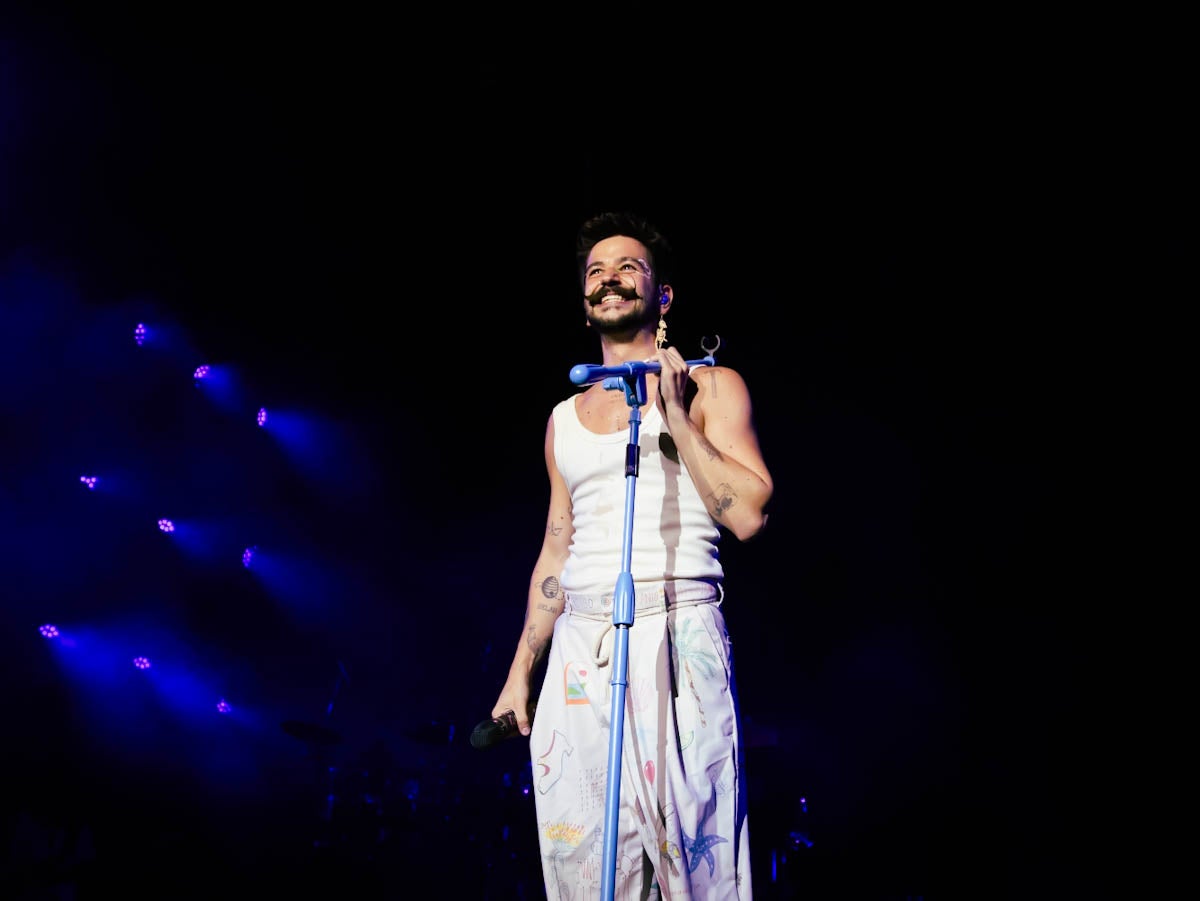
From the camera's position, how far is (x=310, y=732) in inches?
240

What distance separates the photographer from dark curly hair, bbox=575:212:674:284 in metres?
2.50

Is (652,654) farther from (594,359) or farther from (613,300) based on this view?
(594,359)

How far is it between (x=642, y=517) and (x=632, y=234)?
95 centimetres

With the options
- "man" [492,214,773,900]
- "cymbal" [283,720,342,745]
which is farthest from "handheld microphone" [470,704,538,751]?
"cymbal" [283,720,342,745]

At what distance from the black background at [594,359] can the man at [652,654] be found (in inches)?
125

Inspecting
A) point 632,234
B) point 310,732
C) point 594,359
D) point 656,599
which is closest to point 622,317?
point 632,234

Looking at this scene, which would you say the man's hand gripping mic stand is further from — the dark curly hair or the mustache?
the dark curly hair

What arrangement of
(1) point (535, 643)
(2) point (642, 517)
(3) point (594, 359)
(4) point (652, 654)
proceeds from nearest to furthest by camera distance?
(4) point (652, 654)
(2) point (642, 517)
(1) point (535, 643)
(3) point (594, 359)

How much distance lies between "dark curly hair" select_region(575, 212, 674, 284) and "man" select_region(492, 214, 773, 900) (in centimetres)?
27

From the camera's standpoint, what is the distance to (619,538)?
2006 mm

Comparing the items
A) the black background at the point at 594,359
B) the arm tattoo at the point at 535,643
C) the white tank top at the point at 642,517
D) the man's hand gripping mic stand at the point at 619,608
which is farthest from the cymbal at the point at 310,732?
the man's hand gripping mic stand at the point at 619,608

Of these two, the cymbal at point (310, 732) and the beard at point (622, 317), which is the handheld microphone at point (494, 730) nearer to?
the beard at point (622, 317)

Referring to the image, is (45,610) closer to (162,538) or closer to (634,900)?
(162,538)

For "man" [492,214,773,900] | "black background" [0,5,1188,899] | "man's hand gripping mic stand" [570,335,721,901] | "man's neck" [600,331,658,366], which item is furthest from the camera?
"black background" [0,5,1188,899]
